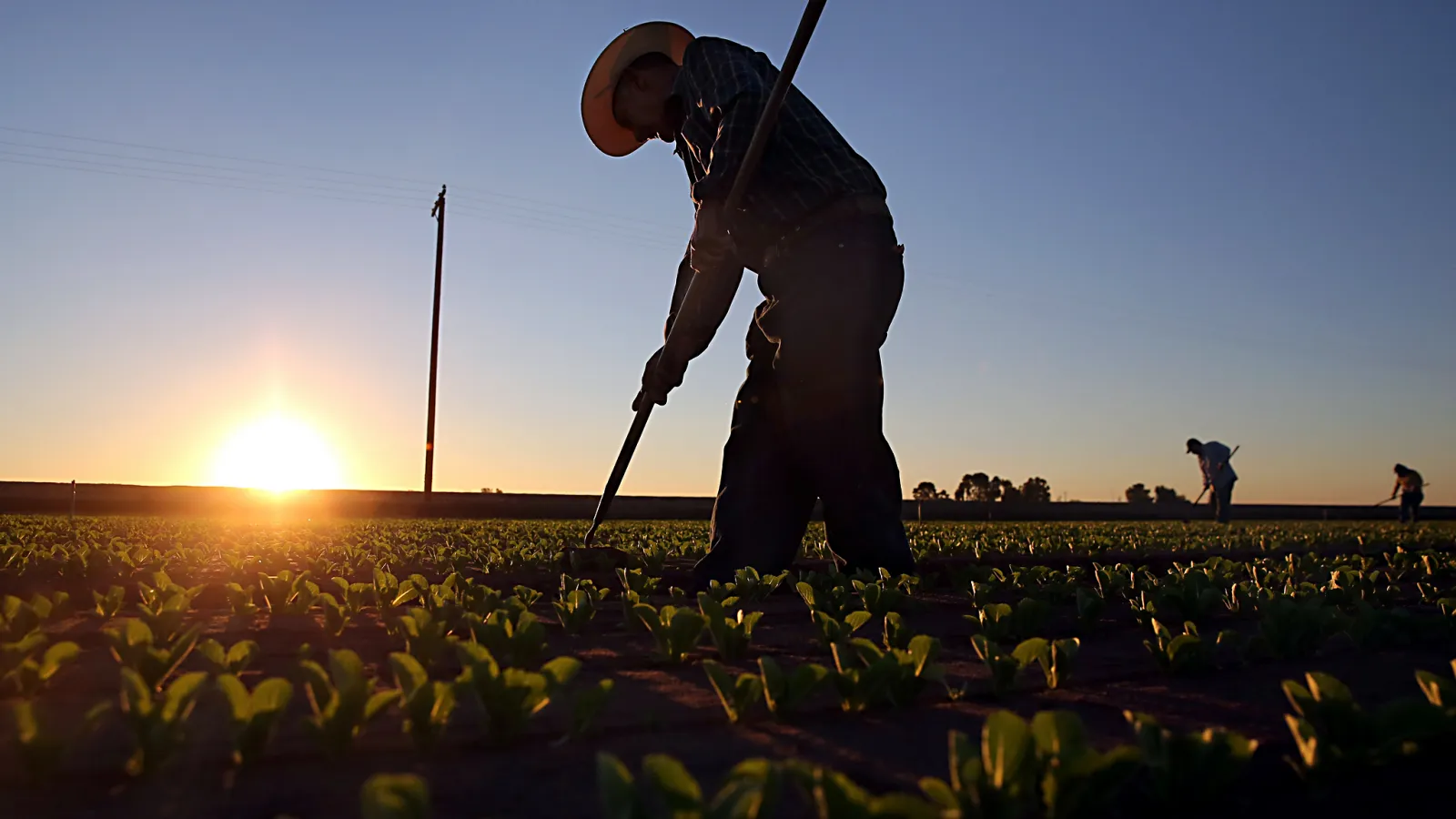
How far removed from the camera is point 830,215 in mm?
3900

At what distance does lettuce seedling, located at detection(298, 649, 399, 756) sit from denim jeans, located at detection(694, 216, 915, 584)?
2.54m

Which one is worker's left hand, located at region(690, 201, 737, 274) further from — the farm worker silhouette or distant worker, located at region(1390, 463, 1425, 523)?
distant worker, located at region(1390, 463, 1425, 523)

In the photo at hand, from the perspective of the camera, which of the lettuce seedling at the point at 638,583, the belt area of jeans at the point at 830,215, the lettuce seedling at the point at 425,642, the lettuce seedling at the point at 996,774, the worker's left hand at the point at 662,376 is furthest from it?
the worker's left hand at the point at 662,376

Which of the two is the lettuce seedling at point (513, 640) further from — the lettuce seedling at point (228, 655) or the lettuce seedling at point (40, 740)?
the lettuce seedling at point (40, 740)

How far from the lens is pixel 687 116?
14.0 ft

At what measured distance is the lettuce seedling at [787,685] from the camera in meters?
1.52

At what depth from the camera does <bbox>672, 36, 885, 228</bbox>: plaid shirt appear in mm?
3896

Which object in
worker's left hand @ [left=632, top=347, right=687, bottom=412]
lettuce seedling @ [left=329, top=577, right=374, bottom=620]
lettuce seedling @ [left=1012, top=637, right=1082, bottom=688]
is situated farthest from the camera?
worker's left hand @ [left=632, top=347, right=687, bottom=412]

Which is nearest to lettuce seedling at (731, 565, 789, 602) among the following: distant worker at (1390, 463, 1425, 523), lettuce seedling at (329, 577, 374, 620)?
lettuce seedling at (329, 577, 374, 620)

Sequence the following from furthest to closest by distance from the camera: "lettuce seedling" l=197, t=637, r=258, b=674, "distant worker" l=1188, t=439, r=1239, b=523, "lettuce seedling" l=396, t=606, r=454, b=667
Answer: "distant worker" l=1188, t=439, r=1239, b=523
"lettuce seedling" l=396, t=606, r=454, b=667
"lettuce seedling" l=197, t=637, r=258, b=674

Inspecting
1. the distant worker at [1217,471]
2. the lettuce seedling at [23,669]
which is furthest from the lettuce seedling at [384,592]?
the distant worker at [1217,471]

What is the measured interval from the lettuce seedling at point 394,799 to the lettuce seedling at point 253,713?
463 mm

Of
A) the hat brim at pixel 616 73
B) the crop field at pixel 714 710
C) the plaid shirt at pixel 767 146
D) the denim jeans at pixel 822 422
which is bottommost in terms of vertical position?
the crop field at pixel 714 710

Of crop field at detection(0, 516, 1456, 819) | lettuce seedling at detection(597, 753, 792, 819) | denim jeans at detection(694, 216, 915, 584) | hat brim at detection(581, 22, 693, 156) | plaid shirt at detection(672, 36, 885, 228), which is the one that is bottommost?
crop field at detection(0, 516, 1456, 819)
